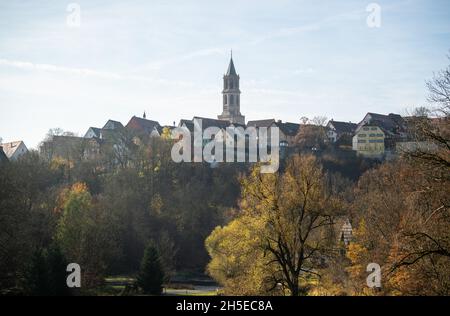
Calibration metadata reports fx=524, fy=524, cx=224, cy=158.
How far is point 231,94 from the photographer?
122 meters

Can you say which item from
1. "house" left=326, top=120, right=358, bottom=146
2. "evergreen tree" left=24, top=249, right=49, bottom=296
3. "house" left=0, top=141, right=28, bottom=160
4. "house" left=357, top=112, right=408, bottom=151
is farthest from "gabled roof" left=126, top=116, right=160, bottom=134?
"evergreen tree" left=24, top=249, right=49, bottom=296

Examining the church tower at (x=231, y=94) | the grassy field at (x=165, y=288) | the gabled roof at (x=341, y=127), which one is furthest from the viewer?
the church tower at (x=231, y=94)

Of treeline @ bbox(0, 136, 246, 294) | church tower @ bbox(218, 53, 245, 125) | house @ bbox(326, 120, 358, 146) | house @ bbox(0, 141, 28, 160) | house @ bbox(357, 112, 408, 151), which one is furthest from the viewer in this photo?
church tower @ bbox(218, 53, 245, 125)

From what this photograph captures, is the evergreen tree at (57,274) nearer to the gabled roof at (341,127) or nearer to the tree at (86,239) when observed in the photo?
the tree at (86,239)

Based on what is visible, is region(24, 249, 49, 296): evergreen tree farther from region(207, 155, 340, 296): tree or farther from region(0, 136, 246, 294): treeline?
region(207, 155, 340, 296): tree

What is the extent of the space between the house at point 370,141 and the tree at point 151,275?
151ft

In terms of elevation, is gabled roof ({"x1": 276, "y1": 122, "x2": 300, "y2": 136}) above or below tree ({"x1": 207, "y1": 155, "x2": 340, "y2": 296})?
above

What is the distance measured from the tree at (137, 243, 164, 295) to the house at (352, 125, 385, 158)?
46080mm

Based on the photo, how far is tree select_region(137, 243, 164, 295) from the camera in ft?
104

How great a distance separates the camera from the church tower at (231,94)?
12244 cm

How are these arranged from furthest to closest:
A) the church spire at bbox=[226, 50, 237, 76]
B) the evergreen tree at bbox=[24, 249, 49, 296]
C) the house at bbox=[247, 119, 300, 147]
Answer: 1. the church spire at bbox=[226, 50, 237, 76]
2. the house at bbox=[247, 119, 300, 147]
3. the evergreen tree at bbox=[24, 249, 49, 296]

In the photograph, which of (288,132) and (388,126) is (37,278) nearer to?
(288,132)

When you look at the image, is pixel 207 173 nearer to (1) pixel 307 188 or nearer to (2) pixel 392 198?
(2) pixel 392 198

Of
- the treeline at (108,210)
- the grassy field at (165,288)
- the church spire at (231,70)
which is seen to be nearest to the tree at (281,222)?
the treeline at (108,210)
